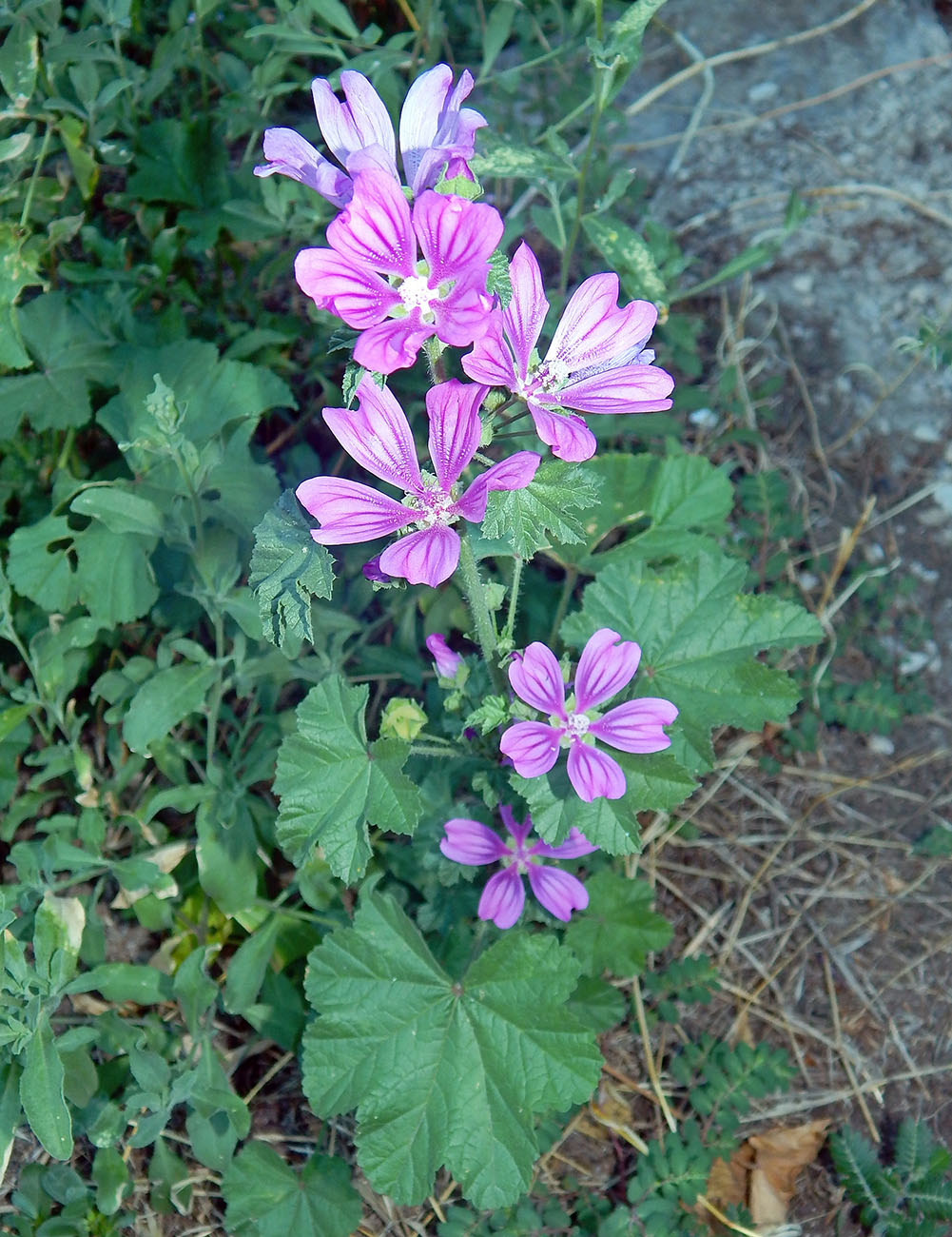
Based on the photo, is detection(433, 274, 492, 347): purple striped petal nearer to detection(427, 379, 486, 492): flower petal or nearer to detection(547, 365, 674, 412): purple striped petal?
Result: detection(427, 379, 486, 492): flower petal

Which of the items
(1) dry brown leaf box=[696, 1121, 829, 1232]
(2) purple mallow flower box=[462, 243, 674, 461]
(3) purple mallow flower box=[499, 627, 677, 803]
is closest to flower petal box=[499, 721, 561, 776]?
(3) purple mallow flower box=[499, 627, 677, 803]

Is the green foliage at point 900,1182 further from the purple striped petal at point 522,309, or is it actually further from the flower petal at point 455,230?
the flower petal at point 455,230

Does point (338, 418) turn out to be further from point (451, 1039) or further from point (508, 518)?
point (451, 1039)

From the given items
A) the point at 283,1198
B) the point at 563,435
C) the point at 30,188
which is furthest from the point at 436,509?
the point at 30,188

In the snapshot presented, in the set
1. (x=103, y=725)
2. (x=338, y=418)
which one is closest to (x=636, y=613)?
(x=338, y=418)

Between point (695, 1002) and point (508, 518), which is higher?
point (508, 518)
